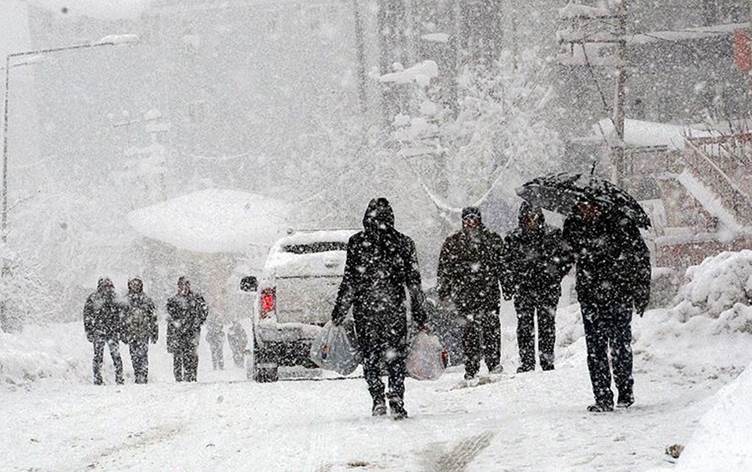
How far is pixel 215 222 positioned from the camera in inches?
2122

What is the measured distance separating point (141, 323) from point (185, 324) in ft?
2.64

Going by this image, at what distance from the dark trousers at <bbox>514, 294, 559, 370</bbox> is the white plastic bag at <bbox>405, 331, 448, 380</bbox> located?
315cm

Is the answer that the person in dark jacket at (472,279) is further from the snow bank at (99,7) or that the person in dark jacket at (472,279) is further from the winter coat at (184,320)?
the snow bank at (99,7)

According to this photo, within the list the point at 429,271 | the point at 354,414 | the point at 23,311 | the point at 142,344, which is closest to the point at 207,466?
the point at 354,414

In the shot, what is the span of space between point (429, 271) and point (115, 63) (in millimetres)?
34722

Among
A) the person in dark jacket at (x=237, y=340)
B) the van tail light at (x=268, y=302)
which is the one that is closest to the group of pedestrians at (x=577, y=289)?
the van tail light at (x=268, y=302)

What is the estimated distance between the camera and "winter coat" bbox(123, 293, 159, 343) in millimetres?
18016

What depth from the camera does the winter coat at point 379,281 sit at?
31.2 ft

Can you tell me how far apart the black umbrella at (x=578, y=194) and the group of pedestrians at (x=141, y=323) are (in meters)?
7.36

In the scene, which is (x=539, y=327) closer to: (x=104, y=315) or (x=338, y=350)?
(x=338, y=350)

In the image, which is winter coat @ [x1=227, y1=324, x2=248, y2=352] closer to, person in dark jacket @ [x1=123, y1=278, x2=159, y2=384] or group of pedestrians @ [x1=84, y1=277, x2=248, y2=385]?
group of pedestrians @ [x1=84, y1=277, x2=248, y2=385]

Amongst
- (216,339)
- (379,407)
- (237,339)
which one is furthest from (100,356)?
(237,339)

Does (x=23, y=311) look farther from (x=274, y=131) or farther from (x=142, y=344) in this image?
(x=274, y=131)

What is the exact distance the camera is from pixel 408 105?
53062mm
